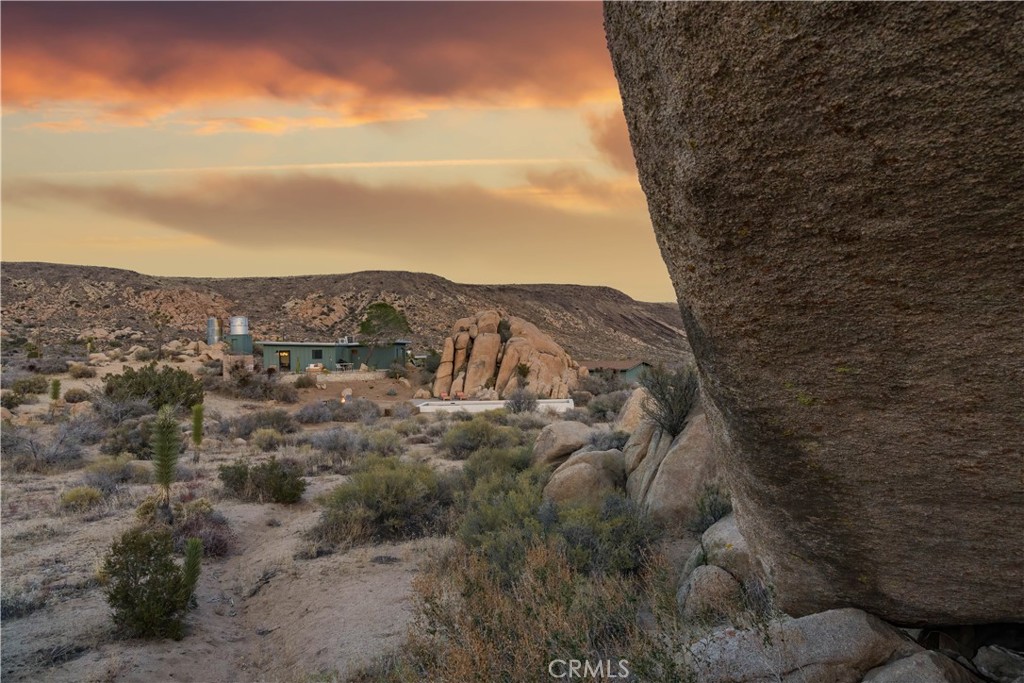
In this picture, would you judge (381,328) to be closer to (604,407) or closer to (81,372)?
(81,372)

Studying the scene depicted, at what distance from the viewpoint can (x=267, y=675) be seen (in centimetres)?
716

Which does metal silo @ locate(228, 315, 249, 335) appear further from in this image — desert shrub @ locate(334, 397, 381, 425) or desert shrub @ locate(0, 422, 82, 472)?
desert shrub @ locate(0, 422, 82, 472)

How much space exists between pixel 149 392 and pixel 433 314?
60.7m

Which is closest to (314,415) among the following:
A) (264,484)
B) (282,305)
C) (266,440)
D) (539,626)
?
(266,440)

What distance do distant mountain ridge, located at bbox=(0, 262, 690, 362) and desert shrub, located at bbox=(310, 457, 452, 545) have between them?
5334cm

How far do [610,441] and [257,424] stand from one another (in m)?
16.2

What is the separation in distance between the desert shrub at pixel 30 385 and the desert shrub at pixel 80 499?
57.6ft

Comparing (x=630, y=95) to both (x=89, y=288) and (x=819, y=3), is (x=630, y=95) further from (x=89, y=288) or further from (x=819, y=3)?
(x=89, y=288)

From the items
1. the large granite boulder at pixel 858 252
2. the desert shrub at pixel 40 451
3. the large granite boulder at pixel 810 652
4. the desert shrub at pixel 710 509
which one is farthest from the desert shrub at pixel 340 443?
the large granite boulder at pixel 858 252

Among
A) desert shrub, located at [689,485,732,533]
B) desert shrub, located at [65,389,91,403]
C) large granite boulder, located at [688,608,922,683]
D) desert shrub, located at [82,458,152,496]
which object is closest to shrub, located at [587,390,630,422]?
desert shrub, located at [82,458,152,496]

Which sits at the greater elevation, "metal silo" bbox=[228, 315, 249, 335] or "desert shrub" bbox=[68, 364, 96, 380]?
"metal silo" bbox=[228, 315, 249, 335]

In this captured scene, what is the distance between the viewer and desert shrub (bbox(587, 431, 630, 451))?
12695 millimetres

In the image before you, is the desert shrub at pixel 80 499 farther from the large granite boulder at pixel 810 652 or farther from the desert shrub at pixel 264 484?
the large granite boulder at pixel 810 652
